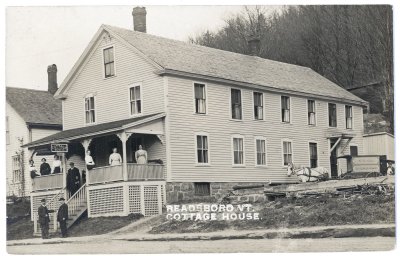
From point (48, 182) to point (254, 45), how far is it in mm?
12923

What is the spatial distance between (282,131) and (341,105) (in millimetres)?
5042

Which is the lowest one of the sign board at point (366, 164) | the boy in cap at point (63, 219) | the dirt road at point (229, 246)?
the dirt road at point (229, 246)

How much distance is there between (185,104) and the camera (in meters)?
29.9

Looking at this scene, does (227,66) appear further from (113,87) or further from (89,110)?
(89,110)

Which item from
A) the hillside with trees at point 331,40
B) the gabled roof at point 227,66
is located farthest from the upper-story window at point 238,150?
the hillside with trees at point 331,40

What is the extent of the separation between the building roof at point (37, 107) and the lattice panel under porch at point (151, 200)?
1065 centimetres

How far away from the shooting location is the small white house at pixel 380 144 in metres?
29.8

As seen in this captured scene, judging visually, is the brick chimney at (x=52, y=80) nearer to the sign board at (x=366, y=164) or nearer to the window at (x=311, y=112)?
the window at (x=311, y=112)

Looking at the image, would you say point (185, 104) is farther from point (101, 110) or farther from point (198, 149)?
point (101, 110)

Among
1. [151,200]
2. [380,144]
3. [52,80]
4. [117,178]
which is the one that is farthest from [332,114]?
[52,80]

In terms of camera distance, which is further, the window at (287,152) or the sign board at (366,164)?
the window at (287,152)

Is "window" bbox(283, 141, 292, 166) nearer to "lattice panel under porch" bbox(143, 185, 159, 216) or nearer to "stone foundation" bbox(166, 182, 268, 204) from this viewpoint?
"stone foundation" bbox(166, 182, 268, 204)

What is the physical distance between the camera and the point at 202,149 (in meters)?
30.5

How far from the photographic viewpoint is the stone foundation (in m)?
27.6
